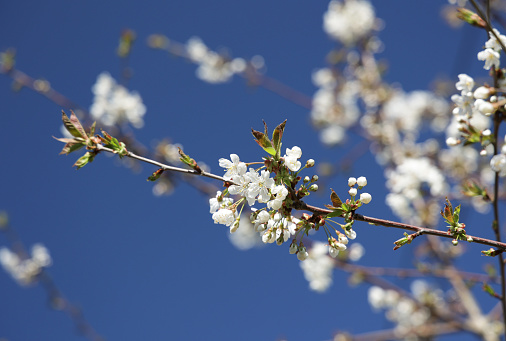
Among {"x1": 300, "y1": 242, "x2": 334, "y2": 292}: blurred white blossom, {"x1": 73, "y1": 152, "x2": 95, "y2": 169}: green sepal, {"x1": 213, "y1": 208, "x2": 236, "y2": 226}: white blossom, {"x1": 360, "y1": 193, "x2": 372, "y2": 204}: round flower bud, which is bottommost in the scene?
{"x1": 360, "y1": 193, "x2": 372, "y2": 204}: round flower bud

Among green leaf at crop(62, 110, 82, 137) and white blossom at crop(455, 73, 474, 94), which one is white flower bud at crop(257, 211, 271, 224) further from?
white blossom at crop(455, 73, 474, 94)

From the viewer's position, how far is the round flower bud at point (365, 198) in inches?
69.6

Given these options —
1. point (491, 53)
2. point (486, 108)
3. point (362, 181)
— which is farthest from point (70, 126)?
point (491, 53)

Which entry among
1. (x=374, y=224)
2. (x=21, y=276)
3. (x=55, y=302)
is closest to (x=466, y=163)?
(x=374, y=224)

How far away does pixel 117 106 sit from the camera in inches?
231

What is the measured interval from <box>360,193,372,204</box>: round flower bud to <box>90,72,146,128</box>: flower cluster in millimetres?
4642

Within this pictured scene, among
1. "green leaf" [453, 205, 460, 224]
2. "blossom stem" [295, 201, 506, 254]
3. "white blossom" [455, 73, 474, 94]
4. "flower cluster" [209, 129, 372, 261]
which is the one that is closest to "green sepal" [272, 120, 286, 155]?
"flower cluster" [209, 129, 372, 261]

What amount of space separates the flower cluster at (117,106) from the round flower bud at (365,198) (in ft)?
15.2

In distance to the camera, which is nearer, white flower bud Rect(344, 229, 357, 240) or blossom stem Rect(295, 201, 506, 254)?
blossom stem Rect(295, 201, 506, 254)

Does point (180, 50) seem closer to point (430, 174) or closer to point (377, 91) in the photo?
point (377, 91)

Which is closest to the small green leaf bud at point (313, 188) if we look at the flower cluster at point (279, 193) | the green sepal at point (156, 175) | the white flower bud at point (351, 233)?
the flower cluster at point (279, 193)

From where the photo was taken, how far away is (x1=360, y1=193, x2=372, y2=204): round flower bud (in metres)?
1.77

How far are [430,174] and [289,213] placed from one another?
391cm

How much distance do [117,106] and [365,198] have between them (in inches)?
191
